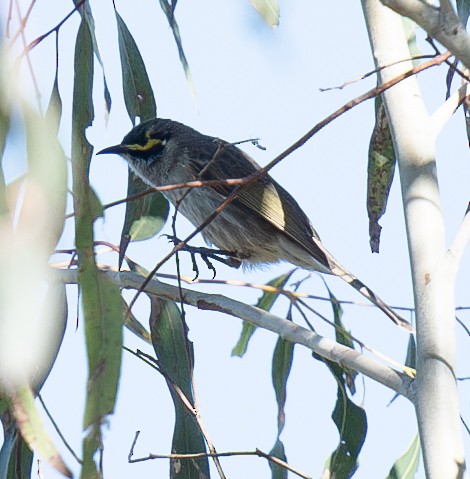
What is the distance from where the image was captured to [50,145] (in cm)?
191

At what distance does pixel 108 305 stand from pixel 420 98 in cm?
102

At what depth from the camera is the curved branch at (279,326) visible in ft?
7.23

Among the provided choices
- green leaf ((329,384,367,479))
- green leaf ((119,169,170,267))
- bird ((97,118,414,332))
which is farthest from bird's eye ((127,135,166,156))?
green leaf ((329,384,367,479))

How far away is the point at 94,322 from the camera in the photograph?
6.18 ft

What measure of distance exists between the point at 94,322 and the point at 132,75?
175 cm

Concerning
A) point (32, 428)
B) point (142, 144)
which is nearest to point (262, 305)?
point (142, 144)

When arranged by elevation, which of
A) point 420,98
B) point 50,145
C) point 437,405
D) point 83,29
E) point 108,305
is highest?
point 83,29

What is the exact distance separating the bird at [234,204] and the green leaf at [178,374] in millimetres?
1099

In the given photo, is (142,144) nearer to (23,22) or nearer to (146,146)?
(146,146)

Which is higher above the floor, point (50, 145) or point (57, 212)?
point (50, 145)

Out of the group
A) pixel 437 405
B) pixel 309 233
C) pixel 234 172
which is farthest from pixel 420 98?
pixel 234 172

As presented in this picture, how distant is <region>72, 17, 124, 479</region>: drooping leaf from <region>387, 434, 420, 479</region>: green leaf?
61.3 inches

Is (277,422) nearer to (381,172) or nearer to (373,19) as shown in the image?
(381,172)

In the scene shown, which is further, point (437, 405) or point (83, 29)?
point (83, 29)
